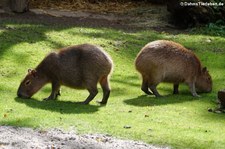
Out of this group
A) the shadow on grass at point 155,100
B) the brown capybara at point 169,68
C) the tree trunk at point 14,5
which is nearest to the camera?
the shadow on grass at point 155,100

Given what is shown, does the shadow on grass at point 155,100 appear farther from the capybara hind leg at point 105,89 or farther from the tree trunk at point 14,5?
the tree trunk at point 14,5

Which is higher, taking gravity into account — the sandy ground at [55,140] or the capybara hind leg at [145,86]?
the sandy ground at [55,140]

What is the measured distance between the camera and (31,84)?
894 cm

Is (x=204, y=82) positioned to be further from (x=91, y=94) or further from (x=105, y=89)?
(x=91, y=94)

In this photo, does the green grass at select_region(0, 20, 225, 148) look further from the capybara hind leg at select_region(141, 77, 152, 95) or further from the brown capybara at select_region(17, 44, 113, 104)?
the brown capybara at select_region(17, 44, 113, 104)

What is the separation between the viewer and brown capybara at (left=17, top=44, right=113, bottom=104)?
860 cm

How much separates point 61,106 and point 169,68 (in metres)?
2.38

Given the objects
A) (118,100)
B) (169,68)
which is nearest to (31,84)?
(118,100)

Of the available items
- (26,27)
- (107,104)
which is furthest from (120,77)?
(26,27)

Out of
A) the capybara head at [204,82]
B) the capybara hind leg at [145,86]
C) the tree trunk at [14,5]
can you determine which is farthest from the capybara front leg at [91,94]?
the tree trunk at [14,5]

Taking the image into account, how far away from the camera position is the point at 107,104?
8.83 metres

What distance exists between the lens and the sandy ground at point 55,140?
20.0ft

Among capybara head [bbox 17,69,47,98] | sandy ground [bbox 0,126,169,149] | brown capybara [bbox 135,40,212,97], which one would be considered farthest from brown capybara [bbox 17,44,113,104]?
sandy ground [bbox 0,126,169,149]

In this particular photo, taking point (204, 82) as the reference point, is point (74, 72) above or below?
above
